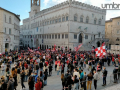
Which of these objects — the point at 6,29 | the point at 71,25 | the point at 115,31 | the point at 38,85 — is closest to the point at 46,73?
the point at 38,85

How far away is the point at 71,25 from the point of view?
41.2 meters

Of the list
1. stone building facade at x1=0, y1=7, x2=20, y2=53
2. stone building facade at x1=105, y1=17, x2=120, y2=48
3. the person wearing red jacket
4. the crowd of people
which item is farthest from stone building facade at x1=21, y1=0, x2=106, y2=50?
the person wearing red jacket

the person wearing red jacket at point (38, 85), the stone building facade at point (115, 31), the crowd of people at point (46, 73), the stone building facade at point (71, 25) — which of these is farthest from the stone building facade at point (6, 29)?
the stone building facade at point (115, 31)

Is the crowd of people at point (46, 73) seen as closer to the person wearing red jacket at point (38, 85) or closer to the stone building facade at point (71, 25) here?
the person wearing red jacket at point (38, 85)

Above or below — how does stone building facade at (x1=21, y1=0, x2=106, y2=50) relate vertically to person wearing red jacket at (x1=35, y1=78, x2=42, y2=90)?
above

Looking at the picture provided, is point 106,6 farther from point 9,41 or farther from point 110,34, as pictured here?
point 110,34

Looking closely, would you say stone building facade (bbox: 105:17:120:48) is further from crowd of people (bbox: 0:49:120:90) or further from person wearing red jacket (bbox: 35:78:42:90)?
person wearing red jacket (bbox: 35:78:42:90)

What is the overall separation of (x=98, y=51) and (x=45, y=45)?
37.6m

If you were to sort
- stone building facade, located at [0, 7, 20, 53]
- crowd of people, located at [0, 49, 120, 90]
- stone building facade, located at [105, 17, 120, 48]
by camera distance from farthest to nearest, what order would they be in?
stone building facade, located at [105, 17, 120, 48]
stone building facade, located at [0, 7, 20, 53]
crowd of people, located at [0, 49, 120, 90]

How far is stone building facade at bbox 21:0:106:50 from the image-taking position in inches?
1629

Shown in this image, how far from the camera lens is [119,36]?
2036 inches

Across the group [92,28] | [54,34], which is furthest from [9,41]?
[92,28]

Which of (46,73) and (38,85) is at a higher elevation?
(46,73)

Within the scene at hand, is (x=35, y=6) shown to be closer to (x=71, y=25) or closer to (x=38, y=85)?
(x=71, y=25)
